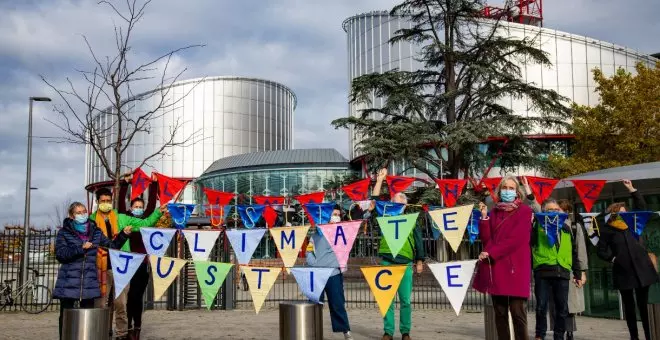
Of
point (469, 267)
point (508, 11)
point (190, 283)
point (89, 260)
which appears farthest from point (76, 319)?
point (508, 11)

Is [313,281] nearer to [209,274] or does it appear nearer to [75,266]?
[209,274]

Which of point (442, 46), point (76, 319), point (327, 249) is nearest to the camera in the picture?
point (76, 319)

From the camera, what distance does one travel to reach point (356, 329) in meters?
12.2

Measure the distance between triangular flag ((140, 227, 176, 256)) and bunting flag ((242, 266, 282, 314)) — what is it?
3.99ft

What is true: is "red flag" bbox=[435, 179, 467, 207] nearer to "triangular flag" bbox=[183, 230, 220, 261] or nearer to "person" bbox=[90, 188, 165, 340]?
"triangular flag" bbox=[183, 230, 220, 261]

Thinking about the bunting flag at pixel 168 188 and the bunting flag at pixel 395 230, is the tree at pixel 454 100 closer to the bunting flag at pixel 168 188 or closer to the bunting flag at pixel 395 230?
the bunting flag at pixel 168 188

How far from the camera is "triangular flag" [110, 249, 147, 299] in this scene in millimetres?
8539

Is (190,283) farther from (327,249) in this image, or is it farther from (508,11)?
(508,11)

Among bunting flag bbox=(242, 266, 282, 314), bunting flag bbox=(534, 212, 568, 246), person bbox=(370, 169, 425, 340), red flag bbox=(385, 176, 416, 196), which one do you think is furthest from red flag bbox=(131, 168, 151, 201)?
red flag bbox=(385, 176, 416, 196)

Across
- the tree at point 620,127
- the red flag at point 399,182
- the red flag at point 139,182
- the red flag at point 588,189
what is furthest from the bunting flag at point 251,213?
the tree at point 620,127

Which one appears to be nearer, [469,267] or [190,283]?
[469,267]

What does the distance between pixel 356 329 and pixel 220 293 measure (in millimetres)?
5988

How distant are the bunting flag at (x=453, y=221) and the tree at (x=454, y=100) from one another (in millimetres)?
15305

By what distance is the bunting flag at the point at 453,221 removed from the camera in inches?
322
